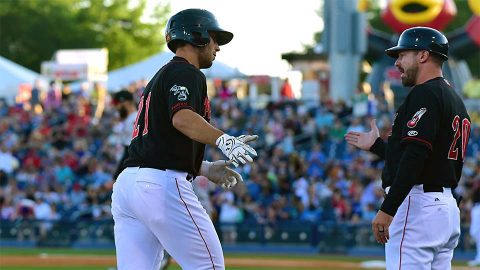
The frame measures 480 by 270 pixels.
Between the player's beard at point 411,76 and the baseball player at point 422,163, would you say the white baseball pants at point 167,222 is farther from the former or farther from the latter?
the player's beard at point 411,76

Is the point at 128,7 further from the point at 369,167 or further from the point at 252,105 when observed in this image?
the point at 369,167

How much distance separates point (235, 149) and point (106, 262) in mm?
11013

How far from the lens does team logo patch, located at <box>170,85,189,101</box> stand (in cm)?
606

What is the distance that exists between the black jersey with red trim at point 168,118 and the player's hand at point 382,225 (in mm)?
1115

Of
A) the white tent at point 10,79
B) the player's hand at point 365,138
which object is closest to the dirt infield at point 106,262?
the player's hand at point 365,138

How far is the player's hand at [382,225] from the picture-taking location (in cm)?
616

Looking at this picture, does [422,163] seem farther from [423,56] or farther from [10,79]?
[10,79]

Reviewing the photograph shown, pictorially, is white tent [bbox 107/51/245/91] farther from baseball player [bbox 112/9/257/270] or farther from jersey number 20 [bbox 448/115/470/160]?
jersey number 20 [bbox 448/115/470/160]

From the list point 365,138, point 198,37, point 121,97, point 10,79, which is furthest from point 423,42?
point 10,79

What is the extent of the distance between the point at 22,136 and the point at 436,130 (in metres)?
21.8

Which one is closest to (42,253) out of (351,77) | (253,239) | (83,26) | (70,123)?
(253,239)

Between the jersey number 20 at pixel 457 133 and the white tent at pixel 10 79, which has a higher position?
the white tent at pixel 10 79

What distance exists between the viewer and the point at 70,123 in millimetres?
27297

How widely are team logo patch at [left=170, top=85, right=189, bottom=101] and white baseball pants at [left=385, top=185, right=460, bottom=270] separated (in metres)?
1.44
